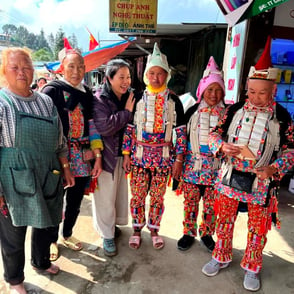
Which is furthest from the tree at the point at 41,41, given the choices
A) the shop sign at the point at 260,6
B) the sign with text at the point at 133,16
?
the shop sign at the point at 260,6

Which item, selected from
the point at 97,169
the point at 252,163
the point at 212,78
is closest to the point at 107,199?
the point at 97,169

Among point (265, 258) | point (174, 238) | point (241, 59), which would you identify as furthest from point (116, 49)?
point (265, 258)

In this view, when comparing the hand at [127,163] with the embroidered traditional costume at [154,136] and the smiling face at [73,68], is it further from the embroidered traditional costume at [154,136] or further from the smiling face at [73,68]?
the smiling face at [73,68]

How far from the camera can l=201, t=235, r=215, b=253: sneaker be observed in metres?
2.53

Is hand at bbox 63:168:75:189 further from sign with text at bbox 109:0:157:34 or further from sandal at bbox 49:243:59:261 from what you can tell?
sign with text at bbox 109:0:157:34

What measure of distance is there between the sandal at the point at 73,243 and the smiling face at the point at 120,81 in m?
1.49

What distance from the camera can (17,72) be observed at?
162cm

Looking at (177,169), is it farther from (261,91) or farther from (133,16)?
(133,16)

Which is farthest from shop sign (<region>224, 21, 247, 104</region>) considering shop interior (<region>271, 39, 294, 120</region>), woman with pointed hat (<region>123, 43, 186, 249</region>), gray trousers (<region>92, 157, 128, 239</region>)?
gray trousers (<region>92, 157, 128, 239</region>)

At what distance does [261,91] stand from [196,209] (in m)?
1.26

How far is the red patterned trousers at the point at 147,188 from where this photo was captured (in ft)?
7.81

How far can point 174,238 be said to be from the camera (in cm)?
276

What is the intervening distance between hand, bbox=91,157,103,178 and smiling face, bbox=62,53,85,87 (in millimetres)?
682

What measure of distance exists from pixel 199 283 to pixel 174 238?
0.67 metres
